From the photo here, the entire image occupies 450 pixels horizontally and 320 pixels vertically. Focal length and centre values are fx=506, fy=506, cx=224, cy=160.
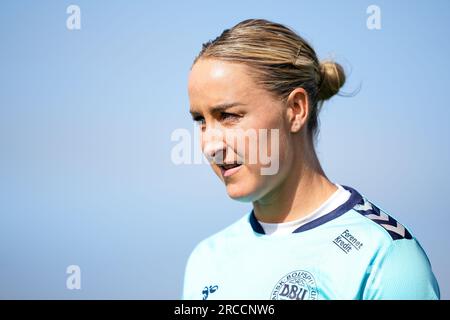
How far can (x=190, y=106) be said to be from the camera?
3.01 m

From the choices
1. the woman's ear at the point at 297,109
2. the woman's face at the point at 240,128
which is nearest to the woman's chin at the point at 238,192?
the woman's face at the point at 240,128

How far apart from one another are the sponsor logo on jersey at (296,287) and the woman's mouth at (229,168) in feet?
2.18

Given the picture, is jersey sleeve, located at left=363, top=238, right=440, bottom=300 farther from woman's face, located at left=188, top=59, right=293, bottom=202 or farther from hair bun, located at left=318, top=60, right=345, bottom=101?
hair bun, located at left=318, top=60, right=345, bottom=101

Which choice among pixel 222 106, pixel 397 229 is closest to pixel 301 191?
pixel 397 229

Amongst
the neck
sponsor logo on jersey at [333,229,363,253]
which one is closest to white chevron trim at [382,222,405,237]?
sponsor logo on jersey at [333,229,363,253]

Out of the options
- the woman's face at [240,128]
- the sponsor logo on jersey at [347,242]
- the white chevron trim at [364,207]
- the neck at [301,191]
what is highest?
the woman's face at [240,128]

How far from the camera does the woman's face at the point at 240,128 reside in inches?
112

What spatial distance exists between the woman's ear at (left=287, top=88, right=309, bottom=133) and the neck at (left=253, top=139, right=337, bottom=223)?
21cm

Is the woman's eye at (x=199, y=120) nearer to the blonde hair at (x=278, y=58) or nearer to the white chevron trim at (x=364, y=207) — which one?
the blonde hair at (x=278, y=58)

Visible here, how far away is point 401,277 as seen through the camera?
8.21 feet

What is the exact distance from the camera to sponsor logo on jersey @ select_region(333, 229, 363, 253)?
8.92ft

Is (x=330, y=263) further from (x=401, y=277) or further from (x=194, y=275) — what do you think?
(x=194, y=275)

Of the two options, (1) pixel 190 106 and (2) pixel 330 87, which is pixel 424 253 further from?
(1) pixel 190 106
